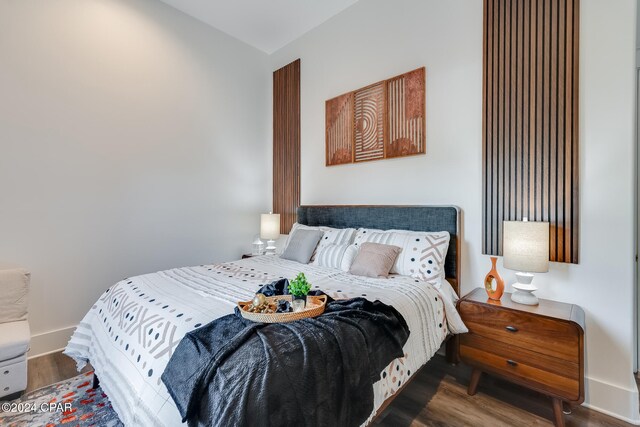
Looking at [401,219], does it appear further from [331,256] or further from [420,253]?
[331,256]

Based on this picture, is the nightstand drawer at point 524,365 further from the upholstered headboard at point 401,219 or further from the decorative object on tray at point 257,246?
the decorative object on tray at point 257,246

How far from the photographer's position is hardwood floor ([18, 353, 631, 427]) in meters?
1.77

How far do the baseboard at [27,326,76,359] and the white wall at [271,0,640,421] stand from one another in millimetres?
2821

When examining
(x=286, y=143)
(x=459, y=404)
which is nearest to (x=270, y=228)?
(x=286, y=143)

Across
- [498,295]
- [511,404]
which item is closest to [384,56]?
[498,295]

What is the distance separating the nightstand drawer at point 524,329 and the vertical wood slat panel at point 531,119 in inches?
21.6

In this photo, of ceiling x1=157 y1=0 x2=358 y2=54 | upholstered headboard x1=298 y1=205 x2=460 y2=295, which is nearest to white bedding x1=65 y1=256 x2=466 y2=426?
upholstered headboard x1=298 y1=205 x2=460 y2=295

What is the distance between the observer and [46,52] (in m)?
2.57

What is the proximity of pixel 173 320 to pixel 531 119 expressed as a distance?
2.68 metres

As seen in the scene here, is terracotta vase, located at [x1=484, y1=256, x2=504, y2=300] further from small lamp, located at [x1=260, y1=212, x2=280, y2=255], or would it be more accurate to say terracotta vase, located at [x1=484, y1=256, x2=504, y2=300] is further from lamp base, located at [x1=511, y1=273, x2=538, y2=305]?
small lamp, located at [x1=260, y1=212, x2=280, y2=255]

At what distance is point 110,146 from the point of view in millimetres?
2928

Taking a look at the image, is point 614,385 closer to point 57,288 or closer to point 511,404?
point 511,404

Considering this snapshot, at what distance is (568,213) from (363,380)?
6.00ft

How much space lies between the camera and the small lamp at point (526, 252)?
6.18ft
